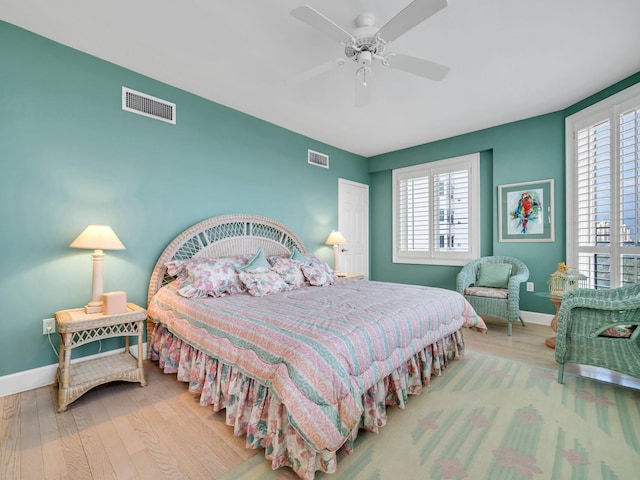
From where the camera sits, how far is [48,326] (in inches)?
96.6

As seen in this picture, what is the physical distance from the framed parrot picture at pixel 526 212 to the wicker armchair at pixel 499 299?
393mm

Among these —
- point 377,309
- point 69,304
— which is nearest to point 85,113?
point 69,304

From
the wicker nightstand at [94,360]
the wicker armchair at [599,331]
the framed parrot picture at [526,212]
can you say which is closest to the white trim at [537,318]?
the framed parrot picture at [526,212]

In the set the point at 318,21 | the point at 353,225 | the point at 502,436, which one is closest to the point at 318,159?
the point at 353,225

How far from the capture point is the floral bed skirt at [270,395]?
4.84 feet

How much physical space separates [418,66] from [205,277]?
2.48m

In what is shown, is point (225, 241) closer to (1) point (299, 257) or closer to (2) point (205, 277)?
(2) point (205, 277)

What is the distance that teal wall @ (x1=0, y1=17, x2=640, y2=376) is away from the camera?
2.35m

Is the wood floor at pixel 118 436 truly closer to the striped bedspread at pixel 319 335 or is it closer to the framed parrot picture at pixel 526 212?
the striped bedspread at pixel 319 335

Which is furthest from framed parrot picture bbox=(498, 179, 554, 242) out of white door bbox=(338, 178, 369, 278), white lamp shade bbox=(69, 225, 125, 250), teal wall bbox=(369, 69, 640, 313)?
white lamp shade bbox=(69, 225, 125, 250)

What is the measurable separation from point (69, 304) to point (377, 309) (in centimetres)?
259

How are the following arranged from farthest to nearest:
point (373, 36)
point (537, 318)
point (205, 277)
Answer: point (537, 318) < point (205, 277) < point (373, 36)

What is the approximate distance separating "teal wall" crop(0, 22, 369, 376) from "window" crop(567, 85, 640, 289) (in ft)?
13.5

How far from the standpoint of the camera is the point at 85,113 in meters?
2.66
